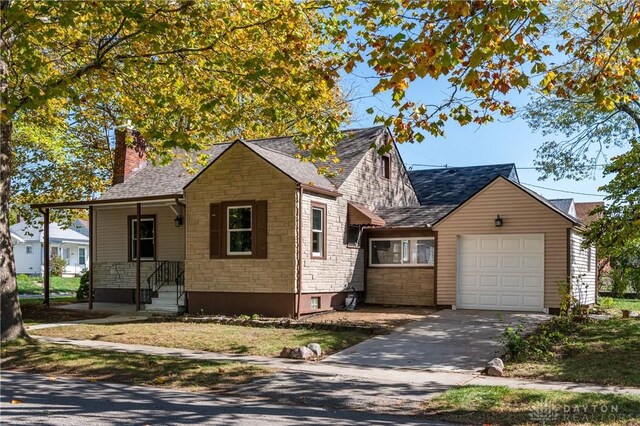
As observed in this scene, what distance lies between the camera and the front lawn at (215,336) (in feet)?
39.6

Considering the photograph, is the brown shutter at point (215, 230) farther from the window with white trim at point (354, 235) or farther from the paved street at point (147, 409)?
Answer: the paved street at point (147, 409)

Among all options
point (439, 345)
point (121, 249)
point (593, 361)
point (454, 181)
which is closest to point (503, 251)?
point (439, 345)

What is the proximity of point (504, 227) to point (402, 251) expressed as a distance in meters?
3.48

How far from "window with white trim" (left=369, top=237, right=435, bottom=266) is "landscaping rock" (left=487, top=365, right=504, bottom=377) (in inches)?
357

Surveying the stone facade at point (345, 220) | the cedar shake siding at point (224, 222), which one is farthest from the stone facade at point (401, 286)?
the cedar shake siding at point (224, 222)

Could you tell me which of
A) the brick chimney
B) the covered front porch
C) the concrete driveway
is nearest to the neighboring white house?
the brick chimney

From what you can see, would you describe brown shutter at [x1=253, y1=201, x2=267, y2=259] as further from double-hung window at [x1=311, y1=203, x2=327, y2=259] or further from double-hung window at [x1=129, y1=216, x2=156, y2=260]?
double-hung window at [x1=129, y1=216, x2=156, y2=260]

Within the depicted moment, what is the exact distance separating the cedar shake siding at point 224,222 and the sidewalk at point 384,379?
16.2 feet

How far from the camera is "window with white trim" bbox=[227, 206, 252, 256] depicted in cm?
1666

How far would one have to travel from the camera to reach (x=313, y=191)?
54.9 ft

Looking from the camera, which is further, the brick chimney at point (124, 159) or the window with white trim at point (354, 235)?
the brick chimney at point (124, 159)

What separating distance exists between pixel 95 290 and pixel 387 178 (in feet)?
38.4

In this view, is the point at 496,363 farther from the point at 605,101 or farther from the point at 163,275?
the point at 163,275

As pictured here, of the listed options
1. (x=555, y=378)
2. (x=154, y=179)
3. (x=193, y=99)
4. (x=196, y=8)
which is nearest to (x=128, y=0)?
(x=196, y=8)
